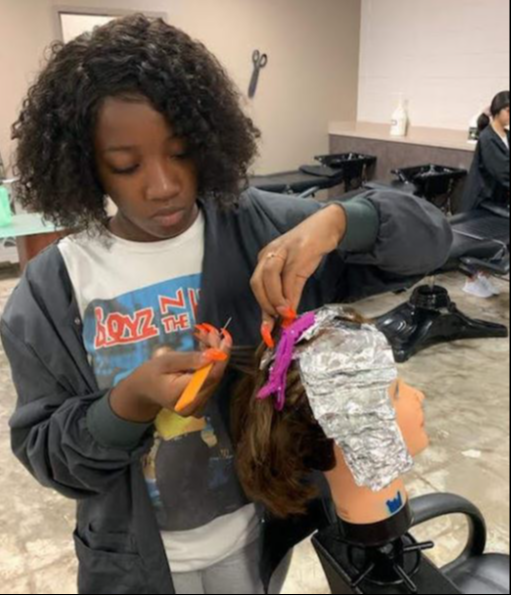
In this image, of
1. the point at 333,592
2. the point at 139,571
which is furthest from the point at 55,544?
the point at 333,592

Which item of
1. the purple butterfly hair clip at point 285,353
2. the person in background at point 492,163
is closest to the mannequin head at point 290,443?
the purple butterfly hair clip at point 285,353

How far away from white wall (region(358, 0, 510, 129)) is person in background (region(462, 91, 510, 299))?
25 mm

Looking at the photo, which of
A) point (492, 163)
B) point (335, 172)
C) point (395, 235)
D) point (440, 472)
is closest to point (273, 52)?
point (335, 172)

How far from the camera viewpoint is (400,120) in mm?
398

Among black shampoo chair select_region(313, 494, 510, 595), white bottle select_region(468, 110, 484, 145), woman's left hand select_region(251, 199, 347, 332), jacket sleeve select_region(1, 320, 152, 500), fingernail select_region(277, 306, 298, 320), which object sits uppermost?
white bottle select_region(468, 110, 484, 145)

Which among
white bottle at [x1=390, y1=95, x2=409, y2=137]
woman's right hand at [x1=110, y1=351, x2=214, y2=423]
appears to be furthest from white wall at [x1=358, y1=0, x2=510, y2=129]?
woman's right hand at [x1=110, y1=351, x2=214, y2=423]

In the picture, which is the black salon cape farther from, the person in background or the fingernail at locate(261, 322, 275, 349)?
the fingernail at locate(261, 322, 275, 349)

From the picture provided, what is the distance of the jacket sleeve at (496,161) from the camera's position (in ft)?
0.78

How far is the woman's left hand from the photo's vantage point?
0.38 m

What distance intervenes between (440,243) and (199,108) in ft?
0.76

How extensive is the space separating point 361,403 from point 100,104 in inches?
11.5

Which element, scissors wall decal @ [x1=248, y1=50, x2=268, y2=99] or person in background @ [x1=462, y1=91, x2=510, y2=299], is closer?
person in background @ [x1=462, y1=91, x2=510, y2=299]

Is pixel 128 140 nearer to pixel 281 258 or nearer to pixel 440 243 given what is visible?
pixel 281 258

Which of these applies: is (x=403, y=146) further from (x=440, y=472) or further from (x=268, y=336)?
(x=440, y=472)
